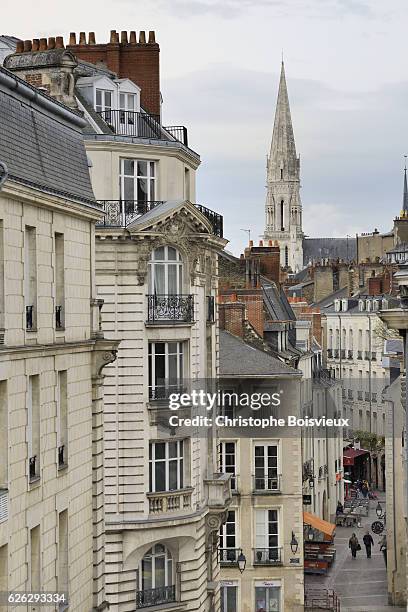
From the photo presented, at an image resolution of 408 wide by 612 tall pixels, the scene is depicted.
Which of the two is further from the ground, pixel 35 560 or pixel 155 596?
pixel 35 560

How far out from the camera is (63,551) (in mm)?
25297

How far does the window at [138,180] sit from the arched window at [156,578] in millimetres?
9337

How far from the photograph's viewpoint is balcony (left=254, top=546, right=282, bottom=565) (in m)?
52.0

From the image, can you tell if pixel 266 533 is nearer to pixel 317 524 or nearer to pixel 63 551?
pixel 317 524

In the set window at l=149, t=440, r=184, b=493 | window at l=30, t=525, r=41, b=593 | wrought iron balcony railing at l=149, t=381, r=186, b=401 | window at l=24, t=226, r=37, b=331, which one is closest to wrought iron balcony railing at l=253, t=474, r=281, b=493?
window at l=149, t=440, r=184, b=493

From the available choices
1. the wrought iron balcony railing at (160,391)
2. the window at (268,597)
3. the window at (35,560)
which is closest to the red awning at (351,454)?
the window at (268,597)

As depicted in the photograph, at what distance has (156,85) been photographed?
42.9 m

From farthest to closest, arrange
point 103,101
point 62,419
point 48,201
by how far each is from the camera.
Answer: point 103,101, point 62,419, point 48,201

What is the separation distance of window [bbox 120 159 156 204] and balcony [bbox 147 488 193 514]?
7.74 meters

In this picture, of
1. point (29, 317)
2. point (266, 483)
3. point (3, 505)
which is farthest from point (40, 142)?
point (266, 483)

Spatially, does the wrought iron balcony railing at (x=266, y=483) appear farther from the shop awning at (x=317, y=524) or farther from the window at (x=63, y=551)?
the window at (x=63, y=551)

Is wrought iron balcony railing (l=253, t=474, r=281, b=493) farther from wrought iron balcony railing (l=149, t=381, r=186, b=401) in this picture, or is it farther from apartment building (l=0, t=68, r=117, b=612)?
apartment building (l=0, t=68, r=117, b=612)

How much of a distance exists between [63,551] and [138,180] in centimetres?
1505

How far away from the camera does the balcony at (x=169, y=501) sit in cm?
3769
